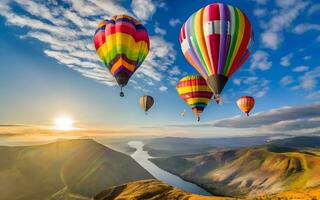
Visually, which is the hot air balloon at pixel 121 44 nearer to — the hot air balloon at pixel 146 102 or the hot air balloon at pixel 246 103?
the hot air balloon at pixel 146 102

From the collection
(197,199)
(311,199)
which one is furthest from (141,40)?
(197,199)

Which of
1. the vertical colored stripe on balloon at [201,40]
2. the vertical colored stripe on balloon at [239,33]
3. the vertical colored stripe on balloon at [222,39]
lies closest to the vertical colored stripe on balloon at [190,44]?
the vertical colored stripe on balloon at [201,40]

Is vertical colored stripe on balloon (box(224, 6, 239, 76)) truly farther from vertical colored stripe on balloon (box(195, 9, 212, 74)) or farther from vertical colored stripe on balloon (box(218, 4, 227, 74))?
vertical colored stripe on balloon (box(195, 9, 212, 74))

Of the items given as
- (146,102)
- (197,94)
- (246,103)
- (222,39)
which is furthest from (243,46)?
(246,103)

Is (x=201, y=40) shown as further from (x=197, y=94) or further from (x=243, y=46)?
(x=197, y=94)

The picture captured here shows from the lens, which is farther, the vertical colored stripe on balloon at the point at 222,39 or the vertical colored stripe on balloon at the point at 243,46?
the vertical colored stripe on balloon at the point at 243,46

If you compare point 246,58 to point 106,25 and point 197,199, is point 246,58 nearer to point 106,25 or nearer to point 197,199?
point 106,25

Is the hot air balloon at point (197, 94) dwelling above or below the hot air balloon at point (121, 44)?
below
